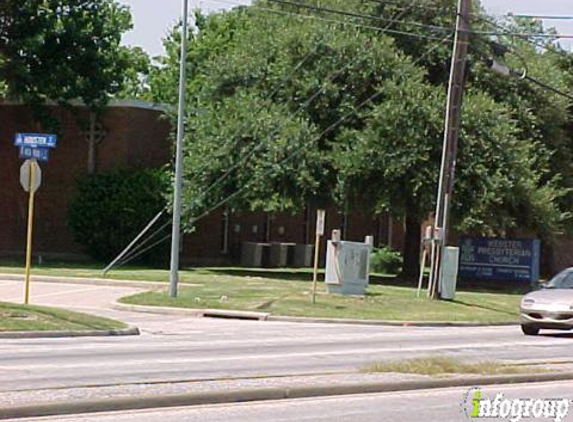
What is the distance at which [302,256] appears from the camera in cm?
5478

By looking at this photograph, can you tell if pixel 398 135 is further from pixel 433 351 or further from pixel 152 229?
pixel 433 351

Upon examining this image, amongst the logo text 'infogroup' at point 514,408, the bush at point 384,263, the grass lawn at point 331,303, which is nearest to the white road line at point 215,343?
the grass lawn at point 331,303

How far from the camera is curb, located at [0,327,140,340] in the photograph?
69.8 feet

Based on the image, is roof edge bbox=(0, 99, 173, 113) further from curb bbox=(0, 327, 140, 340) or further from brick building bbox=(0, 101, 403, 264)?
curb bbox=(0, 327, 140, 340)

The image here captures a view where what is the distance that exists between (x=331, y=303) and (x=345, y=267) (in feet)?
7.99

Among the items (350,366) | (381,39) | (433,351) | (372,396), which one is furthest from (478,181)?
(372,396)

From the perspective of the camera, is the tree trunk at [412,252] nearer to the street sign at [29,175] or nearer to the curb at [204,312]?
the curb at [204,312]

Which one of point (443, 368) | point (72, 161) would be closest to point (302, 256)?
point (72, 161)

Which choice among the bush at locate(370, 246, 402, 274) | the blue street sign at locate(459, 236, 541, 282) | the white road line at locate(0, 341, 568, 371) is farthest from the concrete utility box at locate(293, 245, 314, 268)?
the white road line at locate(0, 341, 568, 371)

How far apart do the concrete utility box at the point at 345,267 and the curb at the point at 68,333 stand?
446 inches

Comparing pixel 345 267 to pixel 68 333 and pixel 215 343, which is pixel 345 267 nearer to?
pixel 68 333

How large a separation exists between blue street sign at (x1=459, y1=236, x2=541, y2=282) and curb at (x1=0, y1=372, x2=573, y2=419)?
28831mm

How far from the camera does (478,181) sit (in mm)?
40750

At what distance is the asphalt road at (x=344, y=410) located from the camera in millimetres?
11102
